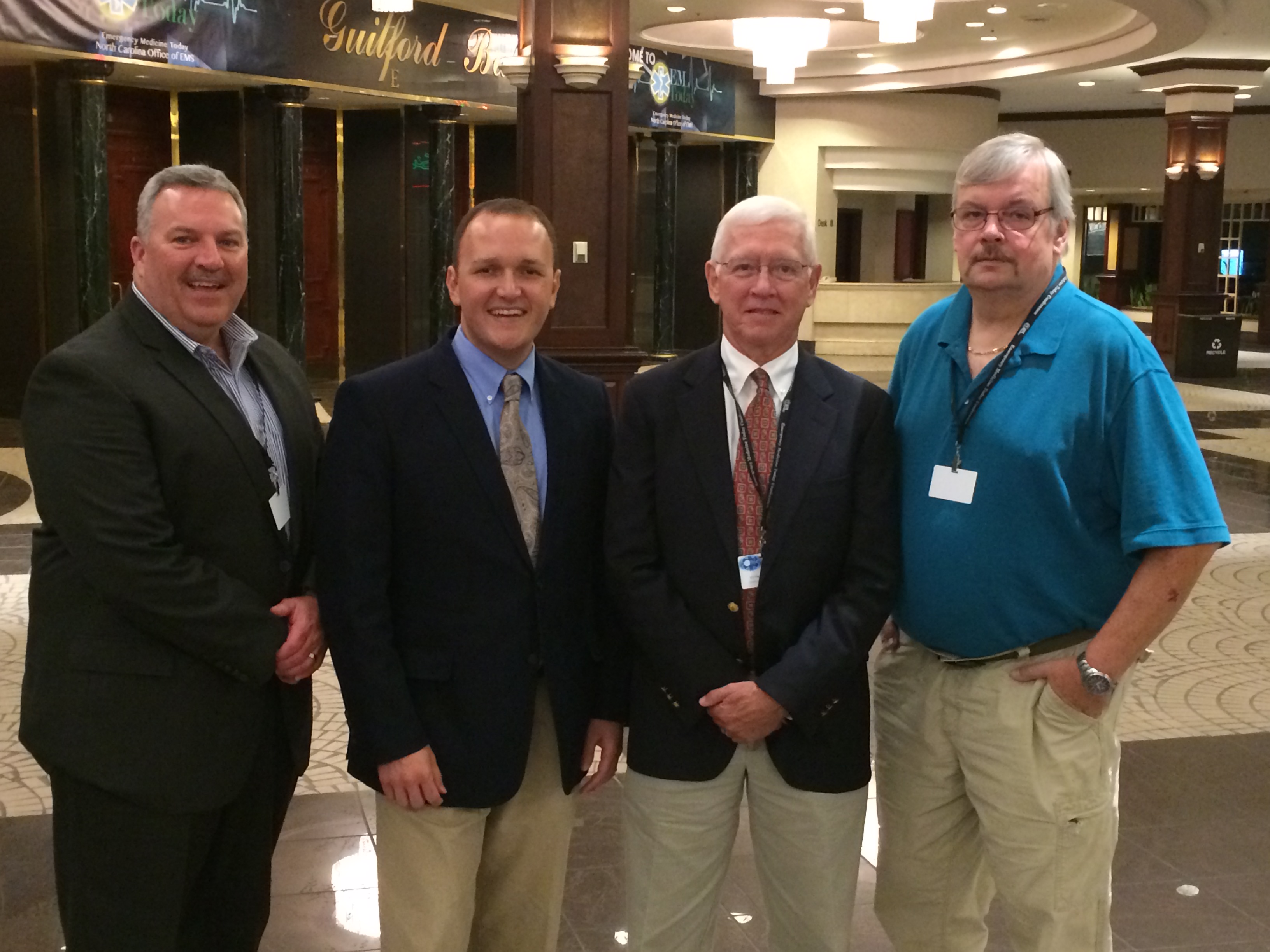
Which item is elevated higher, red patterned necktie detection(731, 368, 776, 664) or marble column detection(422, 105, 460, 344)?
marble column detection(422, 105, 460, 344)

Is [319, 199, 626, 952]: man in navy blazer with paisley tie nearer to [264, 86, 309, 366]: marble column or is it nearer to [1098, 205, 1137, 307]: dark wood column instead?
[264, 86, 309, 366]: marble column

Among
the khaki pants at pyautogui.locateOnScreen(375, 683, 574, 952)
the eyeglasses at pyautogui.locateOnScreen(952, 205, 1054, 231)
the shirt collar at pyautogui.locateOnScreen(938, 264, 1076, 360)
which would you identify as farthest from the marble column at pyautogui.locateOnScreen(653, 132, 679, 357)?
the khaki pants at pyautogui.locateOnScreen(375, 683, 574, 952)

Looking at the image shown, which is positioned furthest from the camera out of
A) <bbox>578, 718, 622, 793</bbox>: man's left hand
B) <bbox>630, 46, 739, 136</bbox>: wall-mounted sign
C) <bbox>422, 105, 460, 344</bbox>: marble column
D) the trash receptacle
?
the trash receptacle

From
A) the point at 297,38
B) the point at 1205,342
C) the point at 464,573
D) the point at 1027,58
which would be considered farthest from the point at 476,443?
the point at 1205,342

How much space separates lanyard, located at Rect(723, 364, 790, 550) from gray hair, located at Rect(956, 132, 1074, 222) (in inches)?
18.9

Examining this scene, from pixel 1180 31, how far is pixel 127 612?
1273cm

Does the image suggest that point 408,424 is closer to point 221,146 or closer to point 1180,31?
point 221,146

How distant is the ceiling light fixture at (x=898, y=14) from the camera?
10469 millimetres

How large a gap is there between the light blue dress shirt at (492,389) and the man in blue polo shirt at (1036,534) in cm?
63

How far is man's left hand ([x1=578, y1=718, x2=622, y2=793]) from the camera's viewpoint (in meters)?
2.33

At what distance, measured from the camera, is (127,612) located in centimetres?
207

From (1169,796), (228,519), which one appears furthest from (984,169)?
(1169,796)

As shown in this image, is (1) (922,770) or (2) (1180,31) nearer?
(1) (922,770)

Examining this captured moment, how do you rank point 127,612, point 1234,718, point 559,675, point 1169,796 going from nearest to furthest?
point 127,612 → point 559,675 → point 1169,796 → point 1234,718
